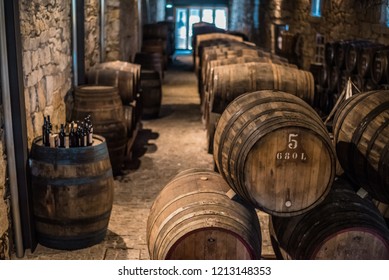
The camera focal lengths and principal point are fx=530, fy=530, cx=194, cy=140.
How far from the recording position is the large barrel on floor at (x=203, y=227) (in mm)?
2902

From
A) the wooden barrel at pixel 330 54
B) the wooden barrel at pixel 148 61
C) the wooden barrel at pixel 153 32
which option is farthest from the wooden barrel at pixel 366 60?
the wooden barrel at pixel 153 32

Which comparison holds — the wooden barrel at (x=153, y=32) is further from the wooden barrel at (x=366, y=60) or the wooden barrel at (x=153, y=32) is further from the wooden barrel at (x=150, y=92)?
the wooden barrel at (x=366, y=60)

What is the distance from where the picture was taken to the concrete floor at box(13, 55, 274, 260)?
4.19 metres

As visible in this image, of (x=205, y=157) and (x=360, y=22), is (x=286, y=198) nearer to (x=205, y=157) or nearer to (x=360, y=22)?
(x=205, y=157)

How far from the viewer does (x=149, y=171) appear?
6.27 m

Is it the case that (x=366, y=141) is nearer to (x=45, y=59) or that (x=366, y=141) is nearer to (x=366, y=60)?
(x=366, y=60)

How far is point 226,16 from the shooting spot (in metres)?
24.8

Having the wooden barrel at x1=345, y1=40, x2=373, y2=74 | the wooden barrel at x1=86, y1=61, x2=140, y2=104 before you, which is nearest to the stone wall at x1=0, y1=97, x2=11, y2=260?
the wooden barrel at x1=86, y1=61, x2=140, y2=104

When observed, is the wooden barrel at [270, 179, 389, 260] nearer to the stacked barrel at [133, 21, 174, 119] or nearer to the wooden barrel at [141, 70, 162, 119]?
the stacked barrel at [133, 21, 174, 119]

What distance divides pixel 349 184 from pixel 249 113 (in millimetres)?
853

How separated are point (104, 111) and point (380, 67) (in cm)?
285

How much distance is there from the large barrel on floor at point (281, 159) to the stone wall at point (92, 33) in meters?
4.18

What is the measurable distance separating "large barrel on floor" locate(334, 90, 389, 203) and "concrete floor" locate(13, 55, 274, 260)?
0.88 m

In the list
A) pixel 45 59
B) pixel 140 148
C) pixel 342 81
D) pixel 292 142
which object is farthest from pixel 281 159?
pixel 140 148
